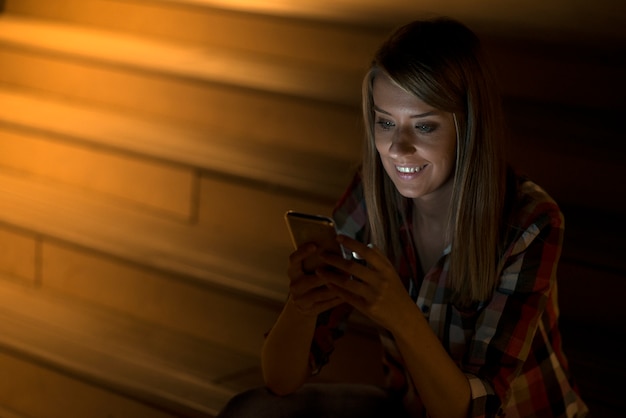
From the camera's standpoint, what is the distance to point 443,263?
1658 mm

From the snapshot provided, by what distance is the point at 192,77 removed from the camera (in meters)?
2.34

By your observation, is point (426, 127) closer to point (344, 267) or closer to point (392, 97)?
point (392, 97)

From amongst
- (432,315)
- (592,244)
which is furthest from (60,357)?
(592,244)

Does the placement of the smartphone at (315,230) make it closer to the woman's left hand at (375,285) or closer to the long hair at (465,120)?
the woman's left hand at (375,285)

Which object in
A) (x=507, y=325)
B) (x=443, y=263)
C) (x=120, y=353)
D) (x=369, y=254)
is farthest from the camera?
(x=120, y=353)

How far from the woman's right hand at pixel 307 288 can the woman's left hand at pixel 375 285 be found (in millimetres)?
81

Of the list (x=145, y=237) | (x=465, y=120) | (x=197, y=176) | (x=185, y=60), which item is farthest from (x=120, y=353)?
(x=465, y=120)

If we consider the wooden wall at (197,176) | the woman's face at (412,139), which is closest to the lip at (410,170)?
the woman's face at (412,139)

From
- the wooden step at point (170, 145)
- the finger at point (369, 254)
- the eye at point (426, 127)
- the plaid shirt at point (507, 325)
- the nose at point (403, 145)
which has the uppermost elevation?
the eye at point (426, 127)

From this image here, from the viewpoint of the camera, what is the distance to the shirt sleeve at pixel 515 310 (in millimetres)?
1519

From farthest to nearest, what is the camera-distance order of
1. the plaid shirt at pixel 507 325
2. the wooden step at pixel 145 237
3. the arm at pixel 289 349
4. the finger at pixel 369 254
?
1. the wooden step at pixel 145 237
2. the arm at pixel 289 349
3. the plaid shirt at pixel 507 325
4. the finger at pixel 369 254

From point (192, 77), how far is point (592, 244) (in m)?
0.99

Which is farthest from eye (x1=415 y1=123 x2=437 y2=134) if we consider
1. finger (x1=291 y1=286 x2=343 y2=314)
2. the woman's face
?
finger (x1=291 y1=286 x2=343 y2=314)

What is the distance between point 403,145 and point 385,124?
60 mm
